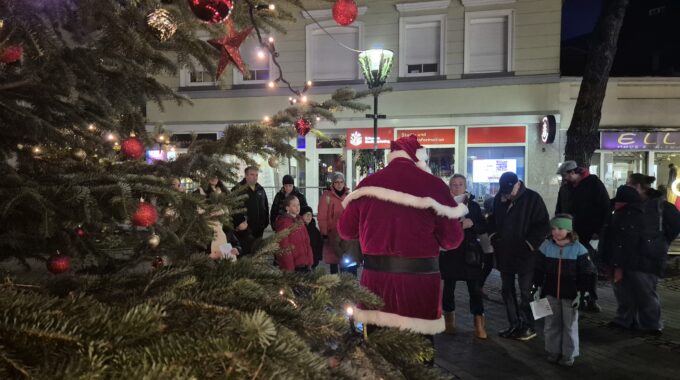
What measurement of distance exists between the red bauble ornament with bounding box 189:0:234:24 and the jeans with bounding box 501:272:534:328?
453 cm

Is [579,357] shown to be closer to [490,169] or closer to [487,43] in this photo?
[490,169]

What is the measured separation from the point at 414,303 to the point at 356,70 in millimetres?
11502

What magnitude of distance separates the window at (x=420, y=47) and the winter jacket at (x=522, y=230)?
8.78 meters

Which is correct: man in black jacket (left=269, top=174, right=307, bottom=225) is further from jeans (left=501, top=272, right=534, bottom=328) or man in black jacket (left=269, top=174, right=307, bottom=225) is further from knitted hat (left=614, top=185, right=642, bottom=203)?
knitted hat (left=614, top=185, right=642, bottom=203)

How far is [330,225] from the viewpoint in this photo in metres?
7.72

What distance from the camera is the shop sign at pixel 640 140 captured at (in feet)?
41.8

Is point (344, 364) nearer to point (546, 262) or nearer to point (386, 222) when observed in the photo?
point (386, 222)

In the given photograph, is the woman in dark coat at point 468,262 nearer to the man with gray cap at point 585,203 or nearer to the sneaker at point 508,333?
the sneaker at point 508,333

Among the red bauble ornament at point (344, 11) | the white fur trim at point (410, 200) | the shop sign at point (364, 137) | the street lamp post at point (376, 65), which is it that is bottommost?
the white fur trim at point (410, 200)

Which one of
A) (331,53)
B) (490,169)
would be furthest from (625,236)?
(331,53)

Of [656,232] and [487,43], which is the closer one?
[656,232]

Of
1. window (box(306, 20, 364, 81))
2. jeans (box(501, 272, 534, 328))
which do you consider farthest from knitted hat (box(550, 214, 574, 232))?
window (box(306, 20, 364, 81))

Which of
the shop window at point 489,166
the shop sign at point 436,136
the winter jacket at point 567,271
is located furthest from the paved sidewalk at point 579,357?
the shop sign at point 436,136

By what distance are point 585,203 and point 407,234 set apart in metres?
4.64
